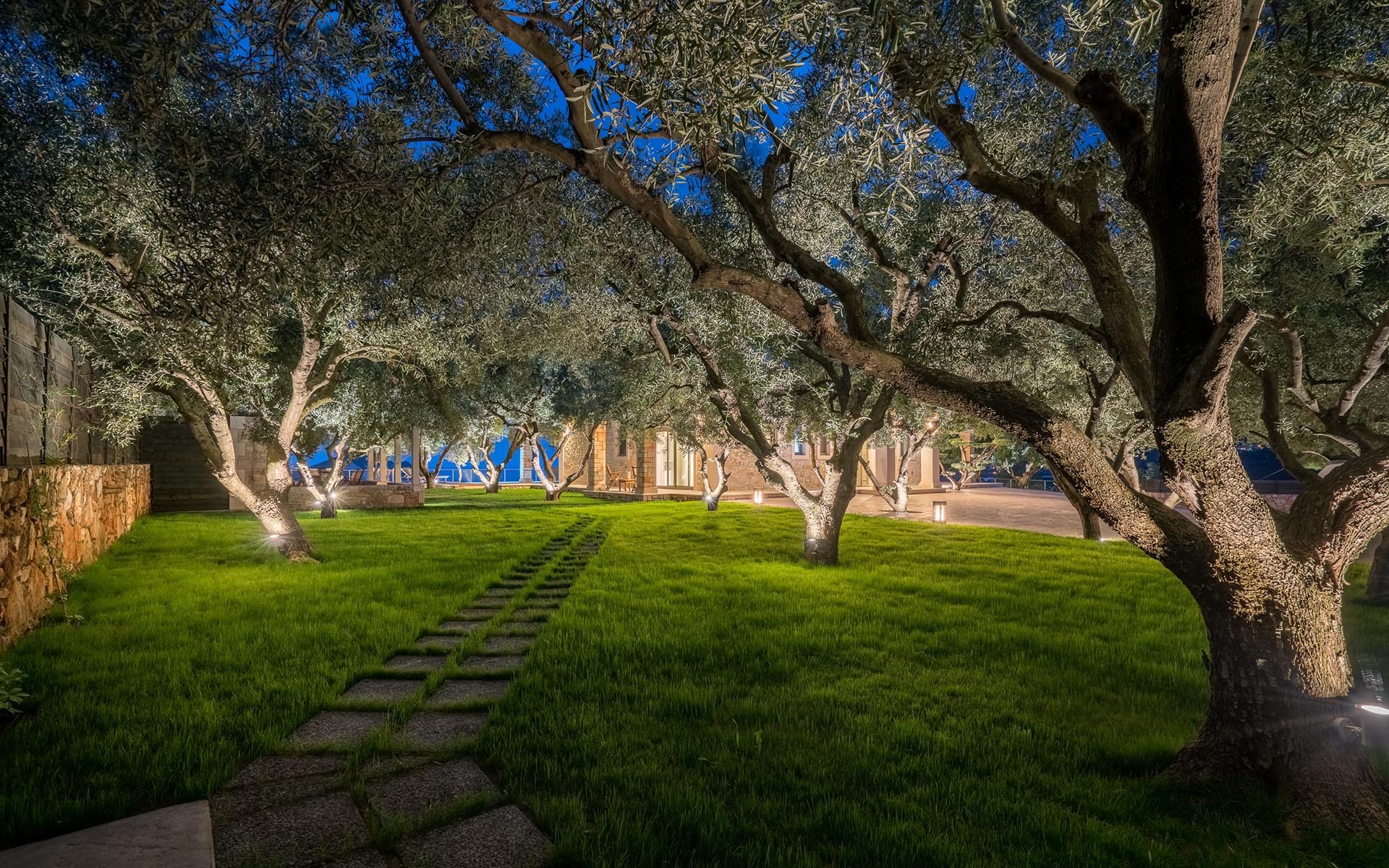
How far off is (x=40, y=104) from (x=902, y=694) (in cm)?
1156

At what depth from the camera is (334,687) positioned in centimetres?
465

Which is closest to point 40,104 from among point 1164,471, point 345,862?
point 345,862

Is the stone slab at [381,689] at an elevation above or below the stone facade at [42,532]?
below

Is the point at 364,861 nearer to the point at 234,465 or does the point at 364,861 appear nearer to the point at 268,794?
the point at 268,794

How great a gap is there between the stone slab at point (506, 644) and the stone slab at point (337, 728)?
154cm

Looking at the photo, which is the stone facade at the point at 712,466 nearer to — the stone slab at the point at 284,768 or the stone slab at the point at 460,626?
the stone slab at the point at 460,626

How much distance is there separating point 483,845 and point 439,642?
361 centimetres

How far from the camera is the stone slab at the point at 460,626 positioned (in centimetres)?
646

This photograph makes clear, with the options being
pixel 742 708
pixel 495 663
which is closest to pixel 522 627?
pixel 495 663

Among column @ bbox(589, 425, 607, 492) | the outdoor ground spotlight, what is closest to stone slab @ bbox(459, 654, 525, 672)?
the outdoor ground spotlight

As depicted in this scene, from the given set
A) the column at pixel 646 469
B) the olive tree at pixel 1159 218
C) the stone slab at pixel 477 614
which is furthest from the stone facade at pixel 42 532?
the column at pixel 646 469

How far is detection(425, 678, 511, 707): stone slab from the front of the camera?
4527mm

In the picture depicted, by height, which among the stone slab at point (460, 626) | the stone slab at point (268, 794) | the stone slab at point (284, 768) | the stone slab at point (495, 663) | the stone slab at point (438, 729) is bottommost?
the stone slab at point (460, 626)

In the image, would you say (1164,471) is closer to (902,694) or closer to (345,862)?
(902,694)
